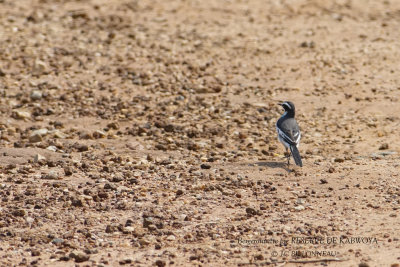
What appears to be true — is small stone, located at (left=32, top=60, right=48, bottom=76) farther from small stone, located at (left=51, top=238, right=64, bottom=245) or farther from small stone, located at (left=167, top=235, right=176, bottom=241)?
small stone, located at (left=167, top=235, right=176, bottom=241)

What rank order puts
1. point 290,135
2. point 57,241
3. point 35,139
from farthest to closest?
point 35,139 < point 290,135 < point 57,241

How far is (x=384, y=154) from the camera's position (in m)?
10.5

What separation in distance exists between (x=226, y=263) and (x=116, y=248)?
1.16m

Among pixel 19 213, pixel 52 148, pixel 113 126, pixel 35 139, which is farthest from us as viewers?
pixel 113 126

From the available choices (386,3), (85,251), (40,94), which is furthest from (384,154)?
(386,3)

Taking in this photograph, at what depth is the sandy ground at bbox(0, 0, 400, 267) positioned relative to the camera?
7.60 metres

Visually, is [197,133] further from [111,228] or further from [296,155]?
[111,228]

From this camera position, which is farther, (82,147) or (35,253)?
(82,147)

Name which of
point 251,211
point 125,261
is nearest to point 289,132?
point 251,211

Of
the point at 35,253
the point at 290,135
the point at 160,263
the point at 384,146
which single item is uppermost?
the point at 290,135

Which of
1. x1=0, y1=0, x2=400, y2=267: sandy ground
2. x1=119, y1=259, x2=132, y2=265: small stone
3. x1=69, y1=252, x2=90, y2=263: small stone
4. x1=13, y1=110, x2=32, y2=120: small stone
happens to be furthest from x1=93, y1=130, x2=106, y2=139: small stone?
x1=119, y1=259, x2=132, y2=265: small stone

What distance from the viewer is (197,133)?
36.8ft

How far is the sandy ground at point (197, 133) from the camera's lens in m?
7.60

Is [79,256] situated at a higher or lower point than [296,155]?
lower
